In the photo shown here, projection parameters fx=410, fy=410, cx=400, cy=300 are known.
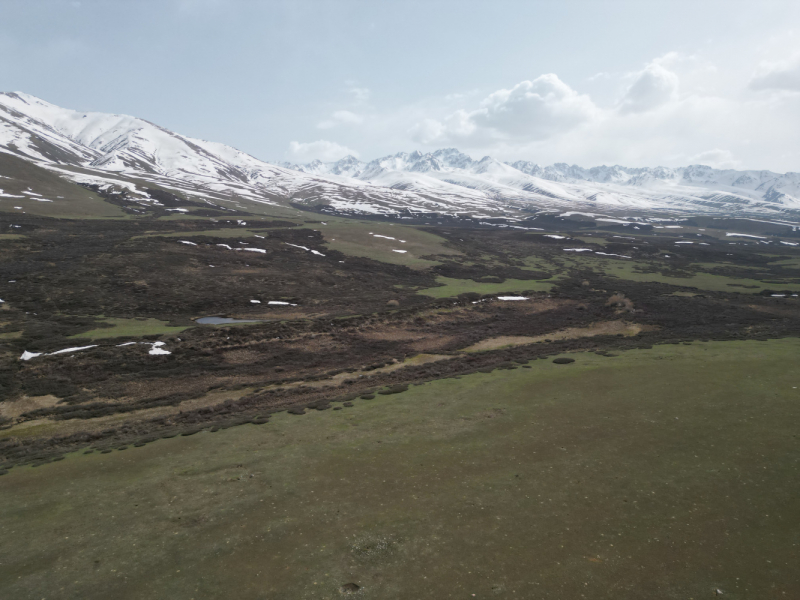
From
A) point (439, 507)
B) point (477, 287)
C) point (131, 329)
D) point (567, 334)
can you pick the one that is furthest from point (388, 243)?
point (439, 507)

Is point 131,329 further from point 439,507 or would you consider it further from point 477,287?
point 477,287

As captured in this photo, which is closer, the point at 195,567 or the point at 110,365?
the point at 195,567

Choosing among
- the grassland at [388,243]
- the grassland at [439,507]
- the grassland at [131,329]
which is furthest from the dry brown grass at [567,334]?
the grassland at [388,243]

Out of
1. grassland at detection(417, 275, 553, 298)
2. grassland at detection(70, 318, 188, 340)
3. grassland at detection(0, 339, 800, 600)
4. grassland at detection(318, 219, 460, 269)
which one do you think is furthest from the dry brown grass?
grassland at detection(318, 219, 460, 269)

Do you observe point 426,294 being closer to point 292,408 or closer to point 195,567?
point 292,408

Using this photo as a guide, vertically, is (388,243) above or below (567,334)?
above

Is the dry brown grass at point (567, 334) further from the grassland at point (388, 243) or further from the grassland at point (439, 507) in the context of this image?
the grassland at point (388, 243)

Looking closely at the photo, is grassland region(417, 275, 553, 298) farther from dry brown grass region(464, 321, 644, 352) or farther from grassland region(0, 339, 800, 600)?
grassland region(0, 339, 800, 600)

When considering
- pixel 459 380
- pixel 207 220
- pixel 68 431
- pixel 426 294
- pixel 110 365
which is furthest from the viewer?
pixel 207 220

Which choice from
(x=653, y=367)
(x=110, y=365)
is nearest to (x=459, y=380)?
(x=653, y=367)
